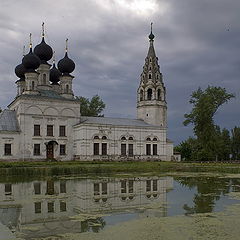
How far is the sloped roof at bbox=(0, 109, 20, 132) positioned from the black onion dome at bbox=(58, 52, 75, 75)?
8.60m

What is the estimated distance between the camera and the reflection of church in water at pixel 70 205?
446 inches

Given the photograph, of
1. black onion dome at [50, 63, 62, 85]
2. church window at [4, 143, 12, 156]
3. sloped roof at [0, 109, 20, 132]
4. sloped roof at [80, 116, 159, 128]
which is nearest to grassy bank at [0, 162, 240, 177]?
church window at [4, 143, 12, 156]

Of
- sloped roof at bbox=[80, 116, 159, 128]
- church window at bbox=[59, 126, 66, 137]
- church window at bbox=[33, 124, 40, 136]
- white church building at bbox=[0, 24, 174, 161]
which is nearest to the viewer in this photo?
white church building at bbox=[0, 24, 174, 161]

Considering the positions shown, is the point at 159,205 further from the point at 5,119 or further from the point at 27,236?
A: the point at 5,119

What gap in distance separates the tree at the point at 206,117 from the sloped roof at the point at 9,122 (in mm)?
22265

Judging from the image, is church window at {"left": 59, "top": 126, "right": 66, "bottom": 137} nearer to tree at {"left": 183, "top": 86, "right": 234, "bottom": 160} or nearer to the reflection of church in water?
tree at {"left": 183, "top": 86, "right": 234, "bottom": 160}

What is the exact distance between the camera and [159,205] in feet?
49.1

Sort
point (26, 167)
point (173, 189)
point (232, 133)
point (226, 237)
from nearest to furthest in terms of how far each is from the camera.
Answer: point (226, 237) < point (173, 189) < point (26, 167) < point (232, 133)

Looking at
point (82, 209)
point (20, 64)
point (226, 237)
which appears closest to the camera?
point (226, 237)

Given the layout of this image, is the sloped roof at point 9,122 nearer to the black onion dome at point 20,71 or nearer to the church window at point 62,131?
the church window at point 62,131

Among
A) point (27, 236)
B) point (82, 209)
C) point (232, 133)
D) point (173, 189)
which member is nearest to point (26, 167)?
point (173, 189)

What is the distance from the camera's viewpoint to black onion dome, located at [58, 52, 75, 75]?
47.0 meters

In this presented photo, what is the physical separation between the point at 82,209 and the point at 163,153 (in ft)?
117

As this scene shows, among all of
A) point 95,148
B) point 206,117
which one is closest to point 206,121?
point 206,117
